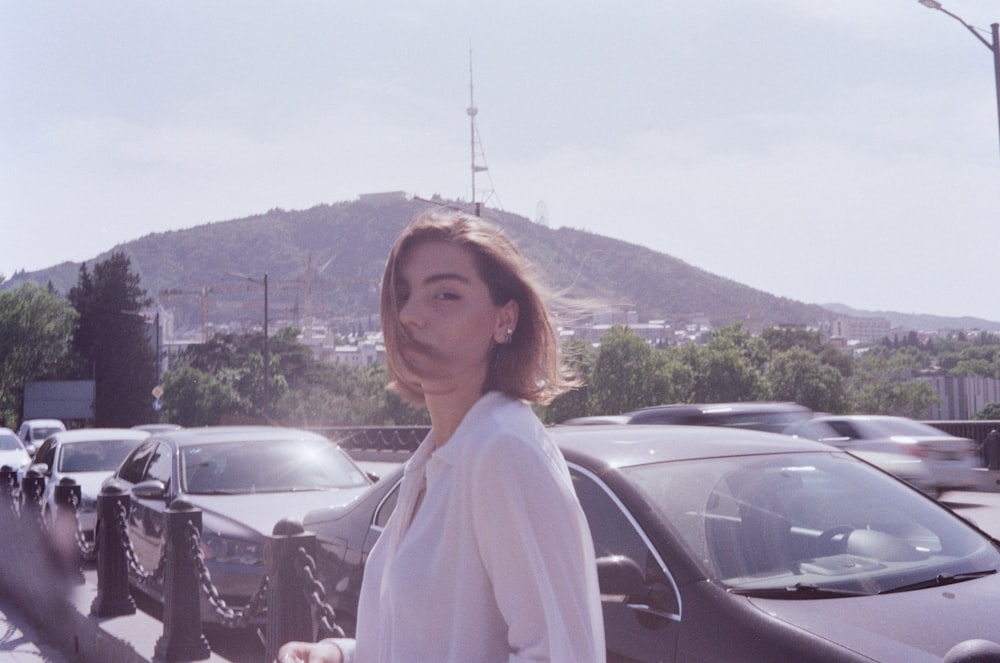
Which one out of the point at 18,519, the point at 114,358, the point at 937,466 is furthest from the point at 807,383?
the point at 18,519

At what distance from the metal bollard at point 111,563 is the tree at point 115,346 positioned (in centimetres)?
8295

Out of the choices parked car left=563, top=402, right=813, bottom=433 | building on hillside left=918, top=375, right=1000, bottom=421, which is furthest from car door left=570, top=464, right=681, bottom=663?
building on hillside left=918, top=375, right=1000, bottom=421

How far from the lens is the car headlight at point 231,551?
307 inches

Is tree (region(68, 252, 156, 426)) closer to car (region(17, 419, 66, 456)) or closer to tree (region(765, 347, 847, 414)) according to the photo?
car (region(17, 419, 66, 456))

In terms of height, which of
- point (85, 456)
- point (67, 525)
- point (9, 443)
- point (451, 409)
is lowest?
point (9, 443)

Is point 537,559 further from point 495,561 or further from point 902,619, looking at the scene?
point 902,619

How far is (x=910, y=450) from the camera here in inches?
621

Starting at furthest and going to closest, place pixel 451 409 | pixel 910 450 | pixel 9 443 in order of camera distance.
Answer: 1. pixel 9 443
2. pixel 910 450
3. pixel 451 409

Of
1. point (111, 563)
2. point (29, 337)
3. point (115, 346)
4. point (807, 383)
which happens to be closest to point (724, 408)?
point (111, 563)

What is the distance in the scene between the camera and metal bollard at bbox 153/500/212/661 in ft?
19.6

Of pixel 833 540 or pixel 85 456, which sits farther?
pixel 85 456

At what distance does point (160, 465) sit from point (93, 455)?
221 inches

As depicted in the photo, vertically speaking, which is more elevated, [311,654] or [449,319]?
[449,319]

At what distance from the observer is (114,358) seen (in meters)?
89.9
